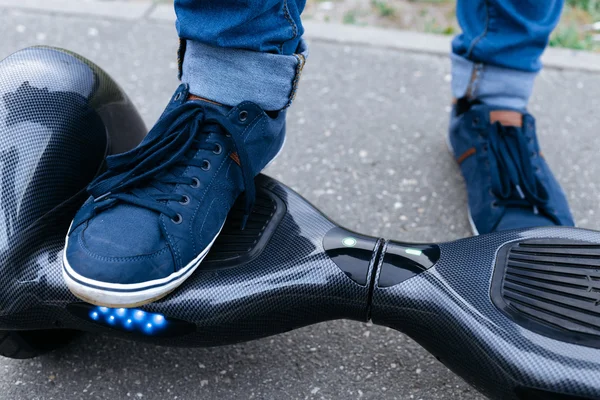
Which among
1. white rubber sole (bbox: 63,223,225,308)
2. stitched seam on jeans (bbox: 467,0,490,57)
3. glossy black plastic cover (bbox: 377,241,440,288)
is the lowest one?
white rubber sole (bbox: 63,223,225,308)

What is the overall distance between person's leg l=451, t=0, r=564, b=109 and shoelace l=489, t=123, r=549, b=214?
125 millimetres

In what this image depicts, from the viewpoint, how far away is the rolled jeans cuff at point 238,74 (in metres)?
1.13

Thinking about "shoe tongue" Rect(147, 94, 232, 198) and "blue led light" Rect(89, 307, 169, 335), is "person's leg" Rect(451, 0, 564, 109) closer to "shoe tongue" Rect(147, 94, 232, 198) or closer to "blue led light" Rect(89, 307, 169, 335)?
"shoe tongue" Rect(147, 94, 232, 198)

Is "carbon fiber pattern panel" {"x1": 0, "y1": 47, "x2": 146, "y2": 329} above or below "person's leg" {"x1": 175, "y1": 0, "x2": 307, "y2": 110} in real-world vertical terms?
below

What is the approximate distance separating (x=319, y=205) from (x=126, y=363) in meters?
0.68

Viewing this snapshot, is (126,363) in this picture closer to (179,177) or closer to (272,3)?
(179,177)

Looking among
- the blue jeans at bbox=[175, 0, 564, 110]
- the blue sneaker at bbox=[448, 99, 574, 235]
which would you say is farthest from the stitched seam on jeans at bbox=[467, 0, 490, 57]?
the blue jeans at bbox=[175, 0, 564, 110]

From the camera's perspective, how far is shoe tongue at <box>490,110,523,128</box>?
5.07 ft

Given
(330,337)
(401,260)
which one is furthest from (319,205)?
(401,260)

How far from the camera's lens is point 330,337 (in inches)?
49.3

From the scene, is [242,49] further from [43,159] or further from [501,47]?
[501,47]

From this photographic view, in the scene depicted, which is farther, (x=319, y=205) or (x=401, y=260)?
(x=319, y=205)

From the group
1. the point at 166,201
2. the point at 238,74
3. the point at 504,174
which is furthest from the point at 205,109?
the point at 504,174

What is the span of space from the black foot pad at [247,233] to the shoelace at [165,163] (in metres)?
0.03
